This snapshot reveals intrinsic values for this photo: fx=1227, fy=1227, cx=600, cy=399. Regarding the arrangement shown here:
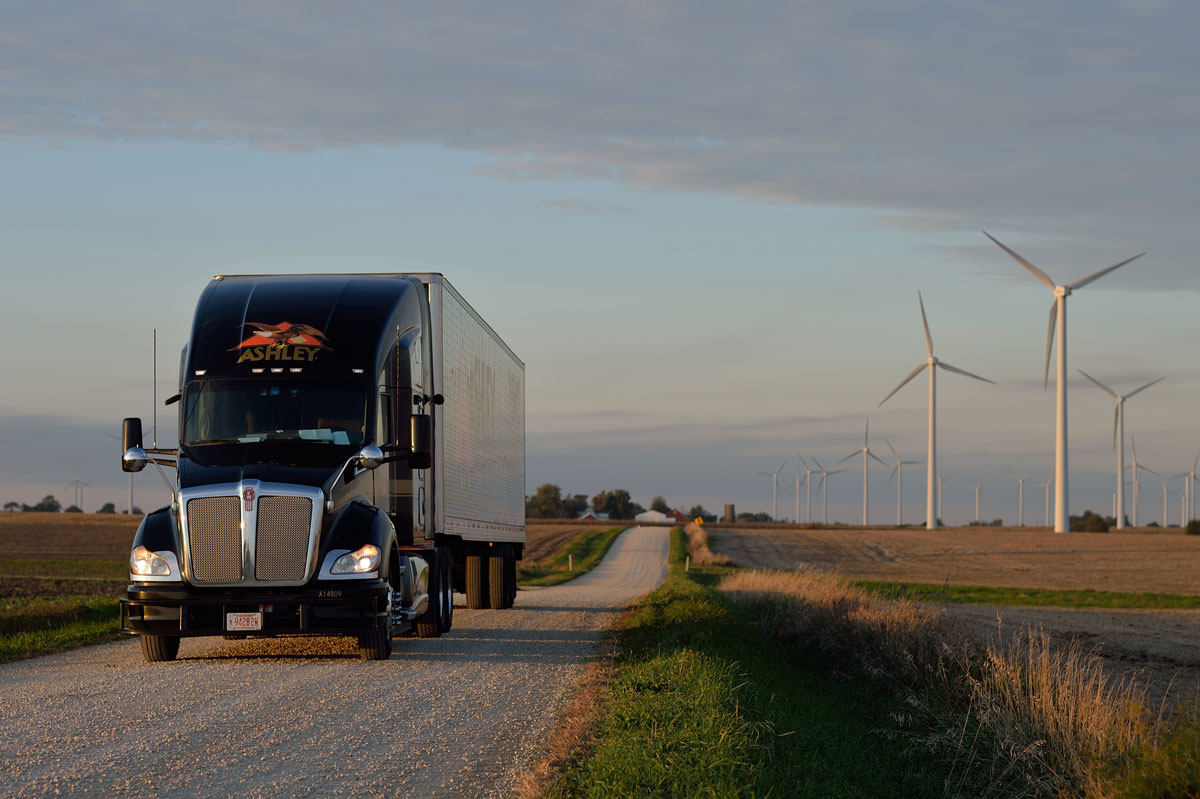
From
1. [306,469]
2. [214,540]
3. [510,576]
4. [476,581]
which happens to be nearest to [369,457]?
[306,469]

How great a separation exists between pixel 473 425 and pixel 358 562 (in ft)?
24.6

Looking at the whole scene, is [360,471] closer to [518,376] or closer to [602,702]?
[602,702]

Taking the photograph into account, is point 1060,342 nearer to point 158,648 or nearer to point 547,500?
point 158,648

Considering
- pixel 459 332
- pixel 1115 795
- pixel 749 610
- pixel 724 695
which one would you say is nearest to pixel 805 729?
pixel 724 695

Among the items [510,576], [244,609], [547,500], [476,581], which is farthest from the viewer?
[547,500]

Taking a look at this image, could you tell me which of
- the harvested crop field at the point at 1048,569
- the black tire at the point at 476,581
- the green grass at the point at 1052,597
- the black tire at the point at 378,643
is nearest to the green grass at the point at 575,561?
the harvested crop field at the point at 1048,569

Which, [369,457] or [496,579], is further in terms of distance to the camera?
[496,579]

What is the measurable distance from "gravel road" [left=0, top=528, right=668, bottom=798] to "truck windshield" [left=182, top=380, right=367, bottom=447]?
8.77 ft

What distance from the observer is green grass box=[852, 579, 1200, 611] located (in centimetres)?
4628

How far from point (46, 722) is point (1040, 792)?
802 centimetres

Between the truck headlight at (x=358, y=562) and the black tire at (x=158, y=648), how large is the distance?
224 centimetres

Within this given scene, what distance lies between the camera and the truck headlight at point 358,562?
44.8 feet

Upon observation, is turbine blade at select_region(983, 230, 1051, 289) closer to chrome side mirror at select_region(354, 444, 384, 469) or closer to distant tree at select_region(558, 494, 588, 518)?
chrome side mirror at select_region(354, 444, 384, 469)

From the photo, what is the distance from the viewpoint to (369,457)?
1417 centimetres
